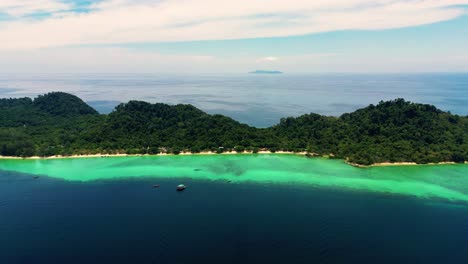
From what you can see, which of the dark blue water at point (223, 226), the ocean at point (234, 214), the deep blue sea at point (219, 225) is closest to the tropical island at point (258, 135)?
the ocean at point (234, 214)

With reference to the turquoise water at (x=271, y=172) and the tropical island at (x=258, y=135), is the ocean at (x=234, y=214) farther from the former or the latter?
the tropical island at (x=258, y=135)

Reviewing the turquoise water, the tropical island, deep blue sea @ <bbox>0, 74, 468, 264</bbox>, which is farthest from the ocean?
the tropical island

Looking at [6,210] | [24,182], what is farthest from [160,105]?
[6,210]

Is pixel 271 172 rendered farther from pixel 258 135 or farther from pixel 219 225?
pixel 219 225

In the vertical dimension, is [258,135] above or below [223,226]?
above

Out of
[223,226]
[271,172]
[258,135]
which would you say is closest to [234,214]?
[223,226]

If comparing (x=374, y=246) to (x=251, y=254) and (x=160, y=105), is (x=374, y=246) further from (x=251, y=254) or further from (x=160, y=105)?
(x=160, y=105)

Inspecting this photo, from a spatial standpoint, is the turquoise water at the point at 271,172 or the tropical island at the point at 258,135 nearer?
the turquoise water at the point at 271,172
